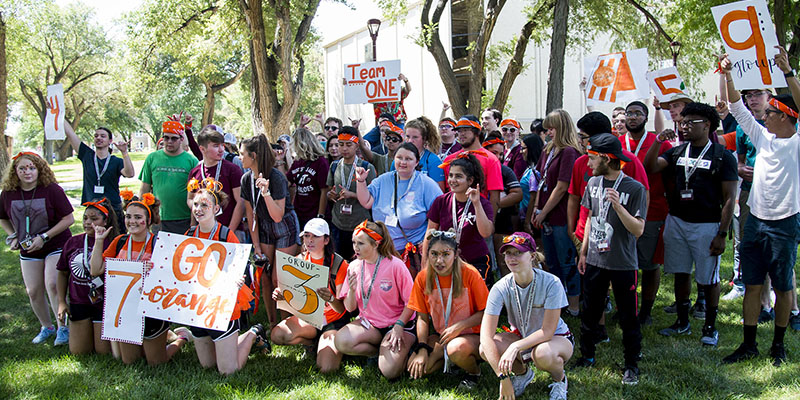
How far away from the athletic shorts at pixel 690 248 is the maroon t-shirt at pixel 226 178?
14.4 feet

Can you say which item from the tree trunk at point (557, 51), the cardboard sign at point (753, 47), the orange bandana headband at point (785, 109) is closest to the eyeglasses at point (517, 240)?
the orange bandana headband at point (785, 109)

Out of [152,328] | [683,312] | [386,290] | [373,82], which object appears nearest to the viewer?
[386,290]

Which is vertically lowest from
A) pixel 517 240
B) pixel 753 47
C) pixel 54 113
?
pixel 517 240

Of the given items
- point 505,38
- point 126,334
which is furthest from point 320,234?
point 505,38

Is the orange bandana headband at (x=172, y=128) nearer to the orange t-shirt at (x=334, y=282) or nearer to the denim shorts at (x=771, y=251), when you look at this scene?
the orange t-shirt at (x=334, y=282)

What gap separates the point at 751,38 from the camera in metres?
5.21

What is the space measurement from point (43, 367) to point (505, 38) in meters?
24.5

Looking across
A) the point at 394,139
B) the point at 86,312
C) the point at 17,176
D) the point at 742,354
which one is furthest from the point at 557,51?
the point at 86,312

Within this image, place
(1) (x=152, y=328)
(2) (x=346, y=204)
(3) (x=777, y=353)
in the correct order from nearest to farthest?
(3) (x=777, y=353), (1) (x=152, y=328), (2) (x=346, y=204)

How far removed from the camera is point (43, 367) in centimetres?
492

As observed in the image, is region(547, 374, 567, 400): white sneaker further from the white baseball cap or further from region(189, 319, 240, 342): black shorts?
region(189, 319, 240, 342): black shorts

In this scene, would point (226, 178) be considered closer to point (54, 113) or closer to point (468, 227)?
point (468, 227)

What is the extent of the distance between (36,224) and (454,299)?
442 centimetres

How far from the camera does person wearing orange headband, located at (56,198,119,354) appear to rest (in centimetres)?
511
